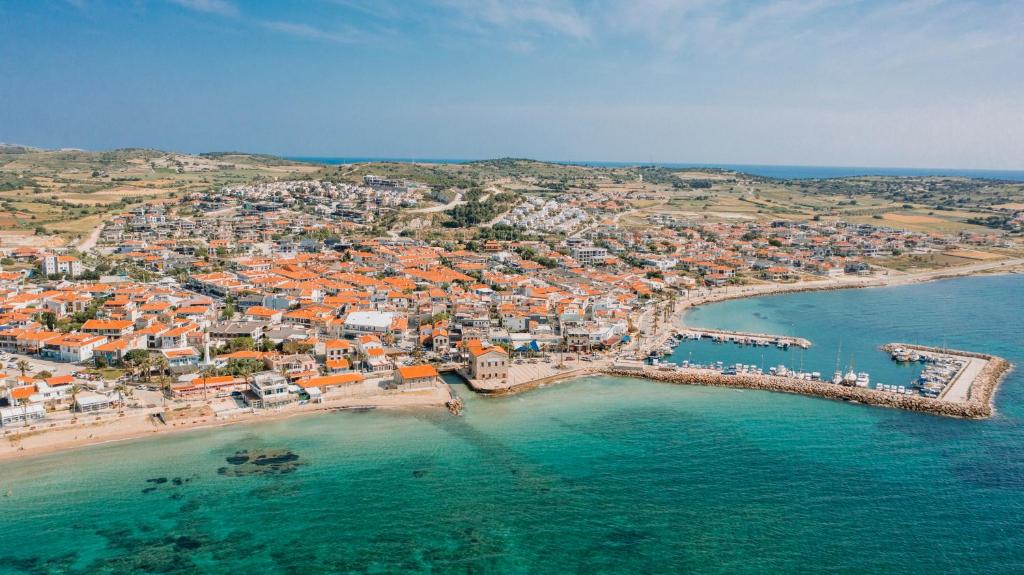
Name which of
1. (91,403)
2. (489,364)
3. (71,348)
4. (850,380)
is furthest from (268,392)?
(850,380)

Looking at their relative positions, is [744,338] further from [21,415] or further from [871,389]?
[21,415]

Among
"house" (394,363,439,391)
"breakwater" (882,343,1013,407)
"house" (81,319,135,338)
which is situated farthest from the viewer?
"house" (81,319,135,338)

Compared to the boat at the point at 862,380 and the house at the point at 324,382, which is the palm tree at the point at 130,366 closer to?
the house at the point at 324,382

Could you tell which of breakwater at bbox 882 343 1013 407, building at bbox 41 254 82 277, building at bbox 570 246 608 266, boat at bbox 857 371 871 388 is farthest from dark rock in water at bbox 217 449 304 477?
building at bbox 570 246 608 266

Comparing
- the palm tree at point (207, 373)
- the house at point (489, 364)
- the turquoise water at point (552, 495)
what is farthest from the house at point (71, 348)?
the house at point (489, 364)

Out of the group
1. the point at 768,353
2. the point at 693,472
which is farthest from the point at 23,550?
the point at 768,353

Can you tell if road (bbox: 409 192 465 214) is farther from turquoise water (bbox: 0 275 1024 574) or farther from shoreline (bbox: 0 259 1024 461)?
turquoise water (bbox: 0 275 1024 574)
